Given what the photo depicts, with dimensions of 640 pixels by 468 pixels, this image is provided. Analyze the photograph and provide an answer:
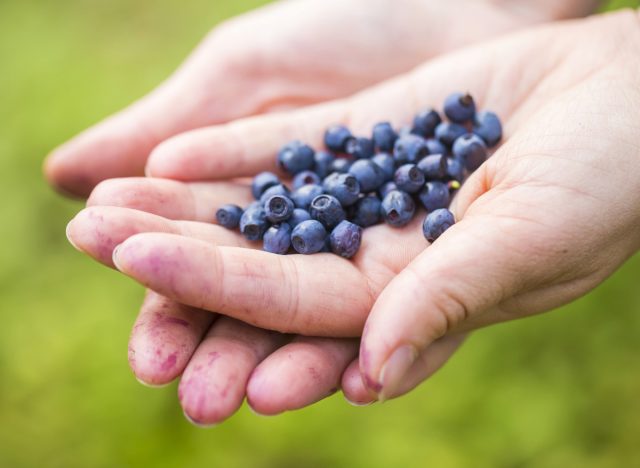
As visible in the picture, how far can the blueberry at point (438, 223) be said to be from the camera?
82.9 inches

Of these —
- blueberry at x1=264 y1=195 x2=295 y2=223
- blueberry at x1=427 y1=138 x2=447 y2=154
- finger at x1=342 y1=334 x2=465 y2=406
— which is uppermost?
blueberry at x1=264 y1=195 x2=295 y2=223

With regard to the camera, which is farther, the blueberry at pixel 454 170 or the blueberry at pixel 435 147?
the blueberry at pixel 435 147

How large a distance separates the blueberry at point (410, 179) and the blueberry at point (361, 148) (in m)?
0.26

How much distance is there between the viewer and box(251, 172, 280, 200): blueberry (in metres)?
2.52

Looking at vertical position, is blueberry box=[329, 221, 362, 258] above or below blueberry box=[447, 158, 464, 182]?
above

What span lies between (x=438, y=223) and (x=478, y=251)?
0.43 meters

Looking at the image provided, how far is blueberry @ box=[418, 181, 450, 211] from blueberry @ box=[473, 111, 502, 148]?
36 cm

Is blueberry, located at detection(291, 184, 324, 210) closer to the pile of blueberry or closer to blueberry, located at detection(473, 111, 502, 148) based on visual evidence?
the pile of blueberry

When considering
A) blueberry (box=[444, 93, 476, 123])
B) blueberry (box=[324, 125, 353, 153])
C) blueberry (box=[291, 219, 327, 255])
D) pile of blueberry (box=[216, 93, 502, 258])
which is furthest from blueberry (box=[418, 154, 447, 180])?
blueberry (box=[291, 219, 327, 255])

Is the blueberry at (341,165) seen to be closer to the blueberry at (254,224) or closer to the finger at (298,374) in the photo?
the blueberry at (254,224)

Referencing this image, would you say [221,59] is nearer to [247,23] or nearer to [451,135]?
[247,23]

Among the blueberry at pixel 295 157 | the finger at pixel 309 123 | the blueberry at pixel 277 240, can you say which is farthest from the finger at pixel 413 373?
the finger at pixel 309 123

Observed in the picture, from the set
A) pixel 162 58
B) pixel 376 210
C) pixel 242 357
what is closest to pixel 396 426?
pixel 376 210

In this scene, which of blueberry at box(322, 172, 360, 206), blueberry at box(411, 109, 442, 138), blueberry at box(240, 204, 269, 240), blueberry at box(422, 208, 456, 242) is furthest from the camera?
blueberry at box(411, 109, 442, 138)
